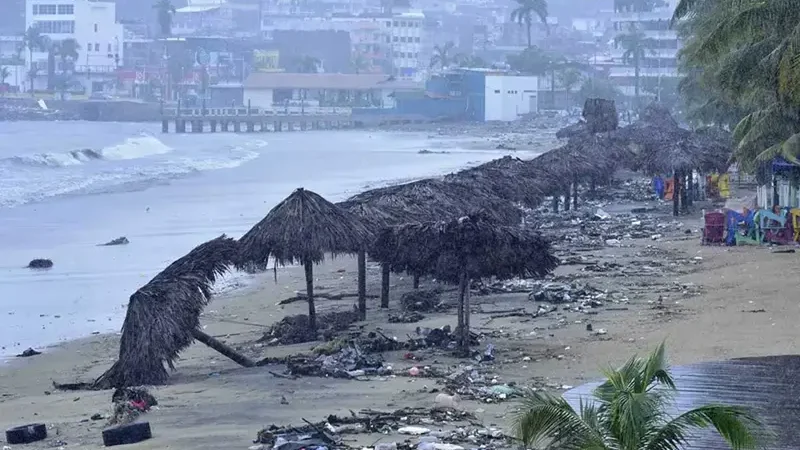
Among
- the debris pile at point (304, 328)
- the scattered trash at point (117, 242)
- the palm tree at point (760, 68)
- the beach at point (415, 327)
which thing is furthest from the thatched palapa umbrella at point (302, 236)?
the scattered trash at point (117, 242)

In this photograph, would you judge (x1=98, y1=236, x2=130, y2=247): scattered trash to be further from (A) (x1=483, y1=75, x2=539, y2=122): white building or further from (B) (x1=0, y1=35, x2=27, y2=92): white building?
(B) (x1=0, y1=35, x2=27, y2=92): white building

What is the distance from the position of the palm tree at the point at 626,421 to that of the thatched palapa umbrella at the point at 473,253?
7.14 m

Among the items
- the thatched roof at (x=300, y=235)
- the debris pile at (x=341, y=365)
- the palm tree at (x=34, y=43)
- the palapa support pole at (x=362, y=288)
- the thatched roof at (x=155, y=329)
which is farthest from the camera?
the palm tree at (x=34, y=43)

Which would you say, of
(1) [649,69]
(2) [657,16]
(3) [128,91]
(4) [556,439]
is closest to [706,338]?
(4) [556,439]

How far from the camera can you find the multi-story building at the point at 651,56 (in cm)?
10697

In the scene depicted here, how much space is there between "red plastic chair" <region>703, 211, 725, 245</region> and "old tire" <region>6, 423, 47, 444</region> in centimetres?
1489

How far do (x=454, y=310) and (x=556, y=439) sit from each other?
1076cm

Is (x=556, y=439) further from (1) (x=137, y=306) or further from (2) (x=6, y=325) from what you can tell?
(2) (x=6, y=325)

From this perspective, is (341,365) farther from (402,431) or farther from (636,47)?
(636,47)

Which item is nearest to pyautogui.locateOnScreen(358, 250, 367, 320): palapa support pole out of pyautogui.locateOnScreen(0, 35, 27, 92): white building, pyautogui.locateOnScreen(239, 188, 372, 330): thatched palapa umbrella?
pyautogui.locateOnScreen(239, 188, 372, 330): thatched palapa umbrella

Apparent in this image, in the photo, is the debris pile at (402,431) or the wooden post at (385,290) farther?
the wooden post at (385,290)

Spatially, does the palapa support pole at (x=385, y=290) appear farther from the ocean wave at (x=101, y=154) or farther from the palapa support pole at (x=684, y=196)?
the ocean wave at (x=101, y=154)

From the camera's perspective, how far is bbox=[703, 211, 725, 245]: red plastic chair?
23469mm

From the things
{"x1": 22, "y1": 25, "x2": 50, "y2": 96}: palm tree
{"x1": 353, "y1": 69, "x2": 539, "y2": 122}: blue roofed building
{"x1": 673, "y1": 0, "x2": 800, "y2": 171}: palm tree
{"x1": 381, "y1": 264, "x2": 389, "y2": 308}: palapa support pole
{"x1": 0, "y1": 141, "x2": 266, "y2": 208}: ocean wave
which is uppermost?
{"x1": 22, "y1": 25, "x2": 50, "y2": 96}: palm tree
